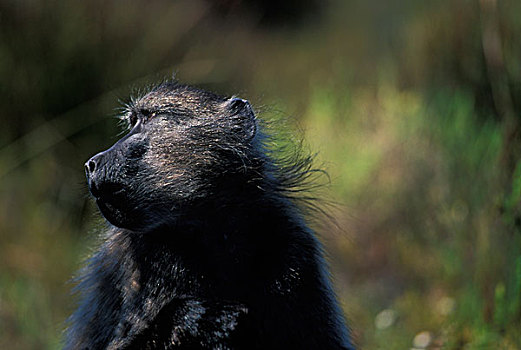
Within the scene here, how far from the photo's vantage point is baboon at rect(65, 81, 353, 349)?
92.5 inches

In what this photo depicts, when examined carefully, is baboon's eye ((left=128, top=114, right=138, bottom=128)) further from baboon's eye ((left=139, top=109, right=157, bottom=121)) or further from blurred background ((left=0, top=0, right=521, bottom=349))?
blurred background ((left=0, top=0, right=521, bottom=349))

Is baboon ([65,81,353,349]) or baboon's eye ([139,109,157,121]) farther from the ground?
baboon's eye ([139,109,157,121])

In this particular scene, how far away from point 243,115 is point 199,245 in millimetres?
514

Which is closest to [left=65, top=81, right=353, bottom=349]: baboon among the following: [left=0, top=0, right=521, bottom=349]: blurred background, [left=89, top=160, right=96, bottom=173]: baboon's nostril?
[left=89, top=160, right=96, bottom=173]: baboon's nostril

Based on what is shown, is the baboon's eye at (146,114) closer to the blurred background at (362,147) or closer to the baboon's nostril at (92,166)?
the baboon's nostril at (92,166)

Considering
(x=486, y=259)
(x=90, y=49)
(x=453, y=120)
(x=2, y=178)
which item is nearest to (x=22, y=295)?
(x=2, y=178)

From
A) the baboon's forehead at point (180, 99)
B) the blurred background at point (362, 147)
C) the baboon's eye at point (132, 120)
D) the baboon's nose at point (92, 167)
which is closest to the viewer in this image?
the baboon's nose at point (92, 167)

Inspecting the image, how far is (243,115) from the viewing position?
2709 mm

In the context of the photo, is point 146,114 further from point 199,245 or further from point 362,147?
point 362,147

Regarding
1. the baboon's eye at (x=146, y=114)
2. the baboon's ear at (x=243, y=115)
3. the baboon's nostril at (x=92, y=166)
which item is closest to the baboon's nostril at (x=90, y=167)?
the baboon's nostril at (x=92, y=166)

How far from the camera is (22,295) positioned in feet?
14.7

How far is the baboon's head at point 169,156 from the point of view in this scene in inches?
92.2

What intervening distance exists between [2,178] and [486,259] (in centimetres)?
342

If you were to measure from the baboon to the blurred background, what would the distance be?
0.51m
